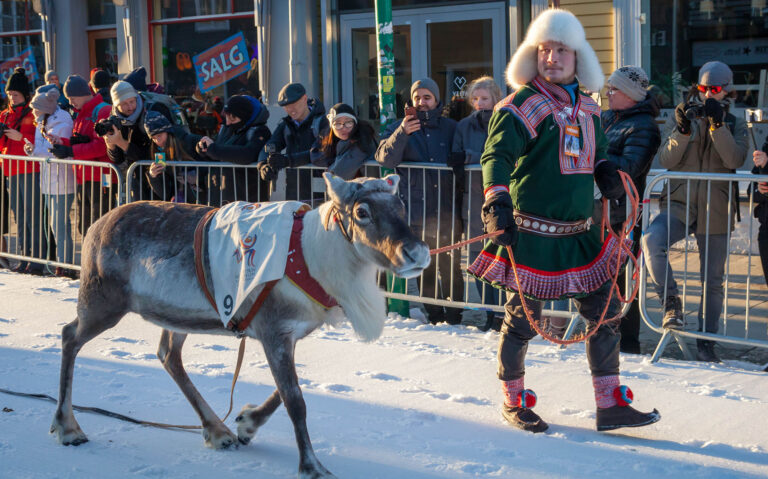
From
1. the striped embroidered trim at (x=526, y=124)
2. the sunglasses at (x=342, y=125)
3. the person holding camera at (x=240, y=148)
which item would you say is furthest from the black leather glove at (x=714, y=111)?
the person holding camera at (x=240, y=148)

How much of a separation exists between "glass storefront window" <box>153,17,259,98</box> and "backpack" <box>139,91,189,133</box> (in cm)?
467

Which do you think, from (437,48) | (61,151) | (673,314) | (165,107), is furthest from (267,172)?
(437,48)

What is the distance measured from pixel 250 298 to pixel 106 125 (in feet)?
14.8

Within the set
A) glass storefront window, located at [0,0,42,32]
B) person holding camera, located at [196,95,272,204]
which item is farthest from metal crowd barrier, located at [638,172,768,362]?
→ glass storefront window, located at [0,0,42,32]

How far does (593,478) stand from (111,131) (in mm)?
5550

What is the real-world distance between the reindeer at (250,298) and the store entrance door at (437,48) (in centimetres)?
733

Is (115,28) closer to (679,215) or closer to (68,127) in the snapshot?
(68,127)

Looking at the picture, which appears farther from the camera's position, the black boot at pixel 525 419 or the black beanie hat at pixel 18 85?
the black beanie hat at pixel 18 85

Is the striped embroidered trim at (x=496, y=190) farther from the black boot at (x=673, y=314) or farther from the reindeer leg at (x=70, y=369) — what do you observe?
the black boot at (x=673, y=314)

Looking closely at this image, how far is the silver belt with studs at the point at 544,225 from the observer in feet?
14.1

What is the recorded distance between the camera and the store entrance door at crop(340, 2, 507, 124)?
1130 cm

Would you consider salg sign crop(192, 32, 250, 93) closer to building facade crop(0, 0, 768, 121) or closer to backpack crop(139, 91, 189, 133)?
building facade crop(0, 0, 768, 121)

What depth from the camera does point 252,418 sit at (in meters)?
4.18

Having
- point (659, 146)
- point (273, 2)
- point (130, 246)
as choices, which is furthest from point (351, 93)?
point (130, 246)
